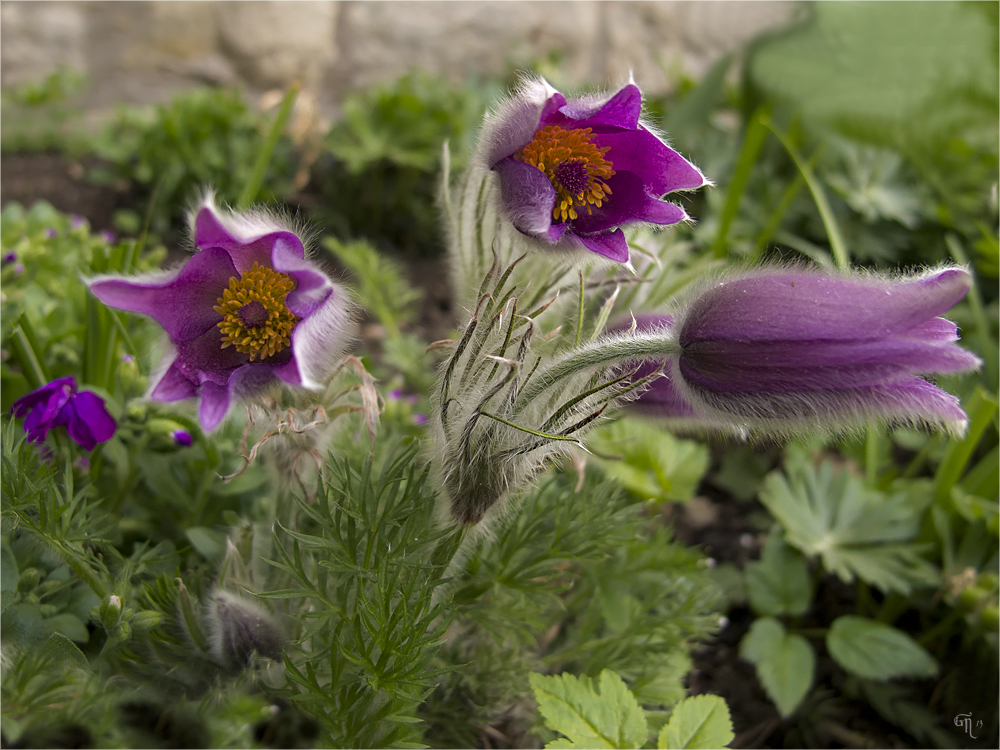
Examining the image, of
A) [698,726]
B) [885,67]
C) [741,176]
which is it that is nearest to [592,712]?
[698,726]

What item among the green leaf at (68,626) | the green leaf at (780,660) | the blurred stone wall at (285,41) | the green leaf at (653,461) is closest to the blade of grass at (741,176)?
the green leaf at (653,461)

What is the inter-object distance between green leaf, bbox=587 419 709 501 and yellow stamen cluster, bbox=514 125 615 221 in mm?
513

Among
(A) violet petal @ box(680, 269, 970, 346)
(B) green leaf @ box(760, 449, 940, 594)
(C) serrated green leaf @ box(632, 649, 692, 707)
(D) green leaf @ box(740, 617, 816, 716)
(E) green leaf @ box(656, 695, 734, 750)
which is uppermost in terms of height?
(A) violet petal @ box(680, 269, 970, 346)

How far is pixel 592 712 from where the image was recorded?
0.78m

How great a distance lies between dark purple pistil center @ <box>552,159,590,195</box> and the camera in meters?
0.76

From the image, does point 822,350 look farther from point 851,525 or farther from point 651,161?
point 851,525

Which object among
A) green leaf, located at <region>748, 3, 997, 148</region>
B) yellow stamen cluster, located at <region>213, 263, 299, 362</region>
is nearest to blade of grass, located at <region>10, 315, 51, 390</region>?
yellow stamen cluster, located at <region>213, 263, 299, 362</region>

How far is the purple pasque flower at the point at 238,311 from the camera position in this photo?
644 millimetres

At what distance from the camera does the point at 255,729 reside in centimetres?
94

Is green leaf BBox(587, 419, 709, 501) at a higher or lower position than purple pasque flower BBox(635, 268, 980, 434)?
lower

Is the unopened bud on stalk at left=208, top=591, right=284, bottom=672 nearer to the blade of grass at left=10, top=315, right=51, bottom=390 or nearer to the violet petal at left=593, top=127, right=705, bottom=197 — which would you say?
the blade of grass at left=10, top=315, right=51, bottom=390

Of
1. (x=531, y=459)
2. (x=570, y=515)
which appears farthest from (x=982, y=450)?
(x=531, y=459)

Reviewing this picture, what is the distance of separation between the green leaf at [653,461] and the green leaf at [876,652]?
33cm

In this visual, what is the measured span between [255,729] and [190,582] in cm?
22
